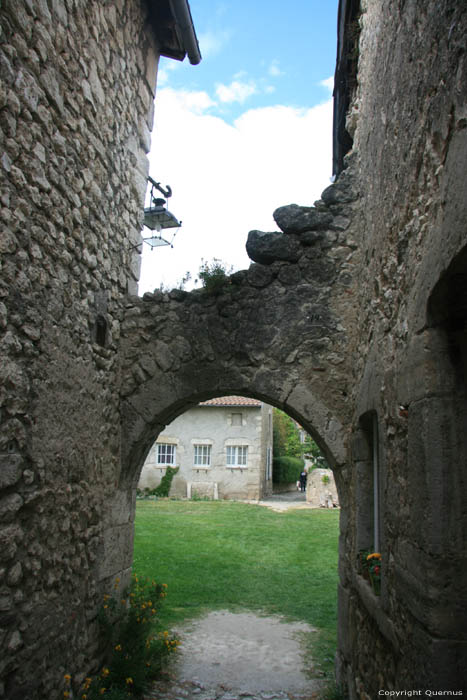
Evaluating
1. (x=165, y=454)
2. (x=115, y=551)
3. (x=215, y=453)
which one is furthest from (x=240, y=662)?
(x=165, y=454)

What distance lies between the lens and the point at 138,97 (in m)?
4.80

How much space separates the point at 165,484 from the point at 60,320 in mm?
14964

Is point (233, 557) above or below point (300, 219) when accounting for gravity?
below

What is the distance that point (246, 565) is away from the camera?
783cm

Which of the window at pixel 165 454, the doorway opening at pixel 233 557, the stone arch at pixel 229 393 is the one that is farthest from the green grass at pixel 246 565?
the window at pixel 165 454

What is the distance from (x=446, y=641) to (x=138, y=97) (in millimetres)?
4829

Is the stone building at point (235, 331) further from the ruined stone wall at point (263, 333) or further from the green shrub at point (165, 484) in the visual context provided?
the green shrub at point (165, 484)

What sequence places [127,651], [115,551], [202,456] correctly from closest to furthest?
[127,651] < [115,551] < [202,456]

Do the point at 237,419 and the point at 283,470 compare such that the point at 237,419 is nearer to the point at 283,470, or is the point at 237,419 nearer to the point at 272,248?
the point at 283,470

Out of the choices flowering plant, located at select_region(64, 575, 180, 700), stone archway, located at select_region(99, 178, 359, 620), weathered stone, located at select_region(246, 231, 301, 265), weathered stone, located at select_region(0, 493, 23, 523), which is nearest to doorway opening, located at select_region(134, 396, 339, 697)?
flowering plant, located at select_region(64, 575, 180, 700)

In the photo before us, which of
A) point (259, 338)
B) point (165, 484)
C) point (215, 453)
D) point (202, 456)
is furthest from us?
point (202, 456)

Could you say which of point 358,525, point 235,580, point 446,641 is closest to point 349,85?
point 358,525

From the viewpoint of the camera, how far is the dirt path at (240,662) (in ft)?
12.9

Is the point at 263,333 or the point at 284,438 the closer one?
the point at 263,333
